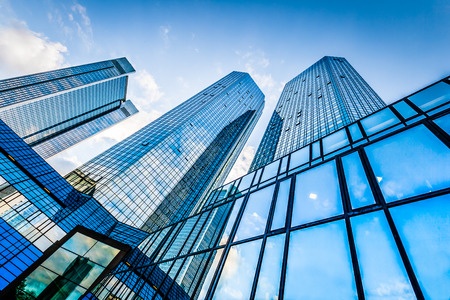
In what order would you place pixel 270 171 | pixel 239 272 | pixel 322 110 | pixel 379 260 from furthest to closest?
pixel 322 110
pixel 270 171
pixel 239 272
pixel 379 260

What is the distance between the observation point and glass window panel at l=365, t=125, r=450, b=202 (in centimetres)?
516

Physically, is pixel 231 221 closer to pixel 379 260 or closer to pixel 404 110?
pixel 379 260

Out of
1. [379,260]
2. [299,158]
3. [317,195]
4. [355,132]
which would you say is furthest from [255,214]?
[355,132]

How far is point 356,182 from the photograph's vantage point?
681cm

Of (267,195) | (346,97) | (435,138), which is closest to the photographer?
(435,138)

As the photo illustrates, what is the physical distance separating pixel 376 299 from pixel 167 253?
11439 mm

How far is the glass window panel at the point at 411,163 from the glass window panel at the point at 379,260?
83 centimetres

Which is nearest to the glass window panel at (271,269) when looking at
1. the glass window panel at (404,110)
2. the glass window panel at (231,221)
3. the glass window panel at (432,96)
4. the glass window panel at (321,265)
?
the glass window panel at (321,265)

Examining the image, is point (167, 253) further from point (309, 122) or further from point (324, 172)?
point (309, 122)

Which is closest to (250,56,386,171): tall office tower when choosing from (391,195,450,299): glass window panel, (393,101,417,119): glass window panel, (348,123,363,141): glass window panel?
(348,123,363,141): glass window panel

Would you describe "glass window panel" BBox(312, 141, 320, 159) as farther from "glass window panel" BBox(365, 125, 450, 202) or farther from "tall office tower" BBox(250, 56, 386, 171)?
"tall office tower" BBox(250, 56, 386, 171)

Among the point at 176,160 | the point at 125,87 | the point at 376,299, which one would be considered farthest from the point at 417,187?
the point at 125,87

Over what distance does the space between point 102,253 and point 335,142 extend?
1384 centimetres

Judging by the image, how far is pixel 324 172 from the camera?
8.56 meters
